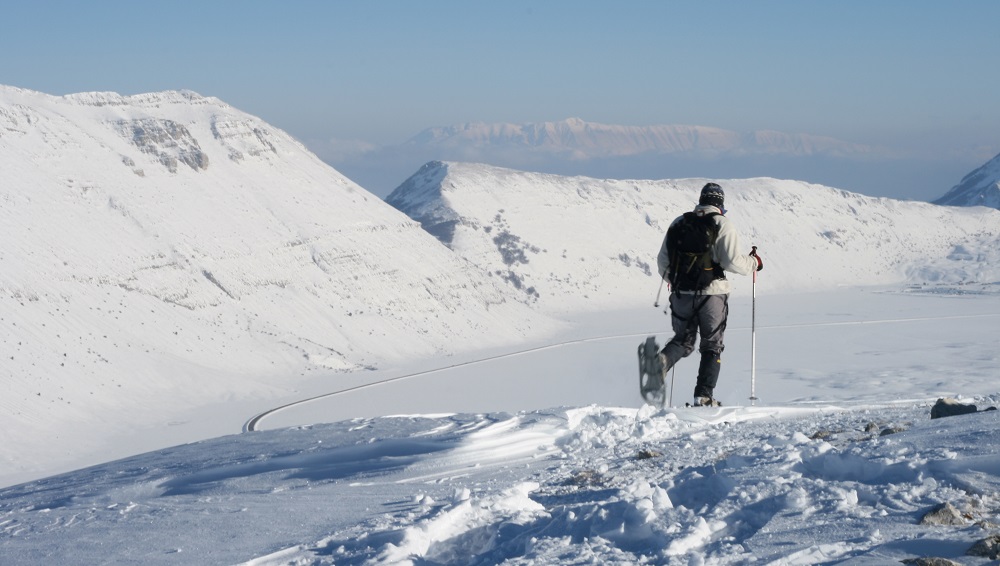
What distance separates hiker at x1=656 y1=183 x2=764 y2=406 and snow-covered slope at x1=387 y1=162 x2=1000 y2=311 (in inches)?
2114

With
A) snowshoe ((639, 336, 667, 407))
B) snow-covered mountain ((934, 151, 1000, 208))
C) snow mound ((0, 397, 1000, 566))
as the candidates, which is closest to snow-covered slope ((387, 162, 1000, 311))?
snow-covered mountain ((934, 151, 1000, 208))

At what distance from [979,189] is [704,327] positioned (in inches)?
4605

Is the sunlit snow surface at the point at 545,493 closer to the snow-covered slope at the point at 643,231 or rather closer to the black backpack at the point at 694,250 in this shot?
the black backpack at the point at 694,250

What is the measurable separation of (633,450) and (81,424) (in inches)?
1023

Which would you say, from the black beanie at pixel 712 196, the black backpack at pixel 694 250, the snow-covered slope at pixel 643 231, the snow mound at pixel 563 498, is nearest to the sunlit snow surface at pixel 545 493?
the snow mound at pixel 563 498

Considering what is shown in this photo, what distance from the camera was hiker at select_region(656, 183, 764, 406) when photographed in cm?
884

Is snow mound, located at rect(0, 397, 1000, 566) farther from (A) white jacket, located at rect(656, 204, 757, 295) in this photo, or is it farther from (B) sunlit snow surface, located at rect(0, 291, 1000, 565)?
(A) white jacket, located at rect(656, 204, 757, 295)

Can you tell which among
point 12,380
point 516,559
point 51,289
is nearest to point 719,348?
point 516,559

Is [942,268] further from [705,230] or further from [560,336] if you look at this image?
[705,230]

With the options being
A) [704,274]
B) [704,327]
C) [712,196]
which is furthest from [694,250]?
[704,327]

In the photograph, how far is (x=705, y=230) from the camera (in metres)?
8.88

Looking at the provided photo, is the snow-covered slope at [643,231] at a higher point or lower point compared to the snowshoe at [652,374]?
higher

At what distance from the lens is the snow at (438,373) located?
4699mm

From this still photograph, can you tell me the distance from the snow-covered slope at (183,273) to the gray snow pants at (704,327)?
2061cm
